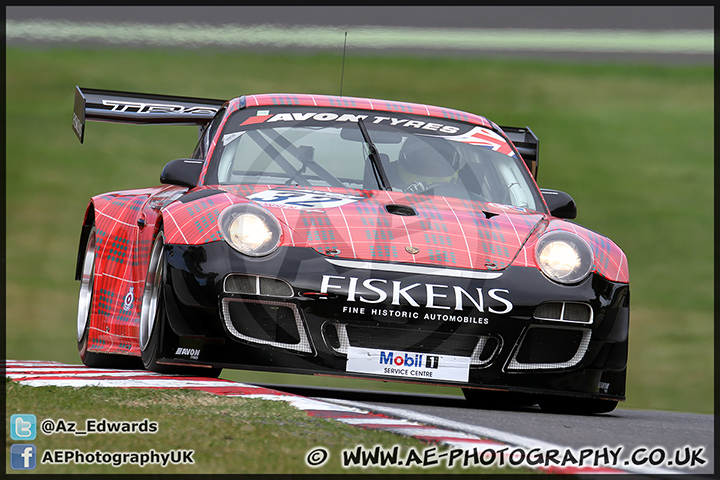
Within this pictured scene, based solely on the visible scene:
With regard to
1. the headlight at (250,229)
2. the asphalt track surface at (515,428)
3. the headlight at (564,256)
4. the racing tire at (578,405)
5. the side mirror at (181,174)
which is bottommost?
the racing tire at (578,405)

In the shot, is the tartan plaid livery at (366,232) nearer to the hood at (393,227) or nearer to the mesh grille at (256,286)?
the hood at (393,227)

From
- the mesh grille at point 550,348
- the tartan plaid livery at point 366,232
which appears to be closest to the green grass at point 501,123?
the tartan plaid livery at point 366,232

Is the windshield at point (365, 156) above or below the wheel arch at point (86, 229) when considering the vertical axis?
above

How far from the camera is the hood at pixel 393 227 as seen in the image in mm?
4750

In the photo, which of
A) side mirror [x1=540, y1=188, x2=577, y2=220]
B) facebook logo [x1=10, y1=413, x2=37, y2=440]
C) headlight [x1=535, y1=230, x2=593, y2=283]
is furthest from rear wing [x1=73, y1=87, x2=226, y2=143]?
facebook logo [x1=10, y1=413, x2=37, y2=440]

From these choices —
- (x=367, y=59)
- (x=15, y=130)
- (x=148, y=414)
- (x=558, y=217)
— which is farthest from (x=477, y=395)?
(x=367, y=59)

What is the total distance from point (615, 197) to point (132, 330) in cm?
1875

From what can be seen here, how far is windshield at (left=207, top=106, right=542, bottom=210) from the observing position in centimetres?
566

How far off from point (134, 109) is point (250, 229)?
341 centimetres

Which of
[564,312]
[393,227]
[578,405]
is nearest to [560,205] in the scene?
[578,405]

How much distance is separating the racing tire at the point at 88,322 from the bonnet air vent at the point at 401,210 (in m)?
2.10

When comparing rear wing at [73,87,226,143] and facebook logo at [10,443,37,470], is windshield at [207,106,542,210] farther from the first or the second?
facebook logo at [10,443,37,470]

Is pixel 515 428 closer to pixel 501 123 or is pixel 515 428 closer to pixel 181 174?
pixel 181 174
